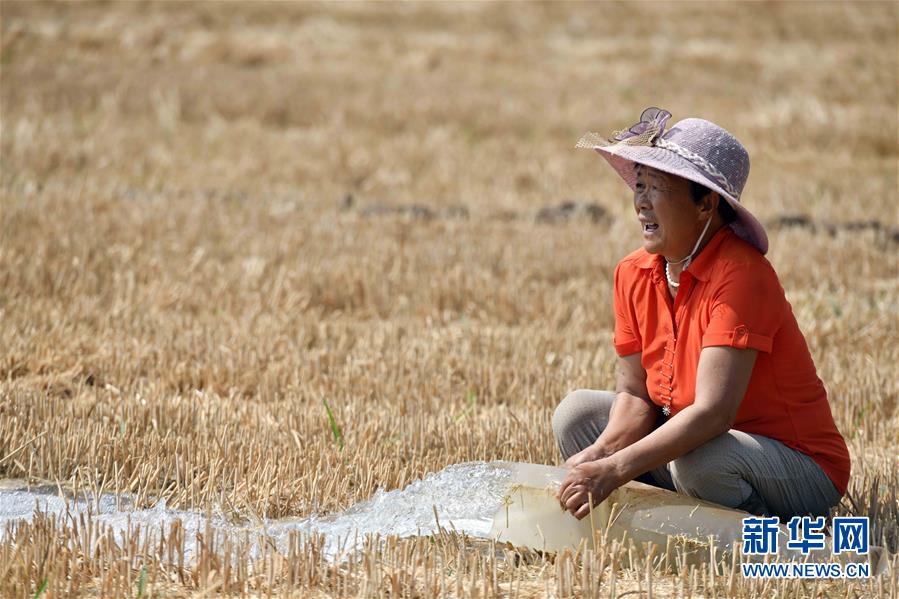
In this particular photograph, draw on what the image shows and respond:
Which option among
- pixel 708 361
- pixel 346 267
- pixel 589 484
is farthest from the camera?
pixel 346 267

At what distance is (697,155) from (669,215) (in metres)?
0.21

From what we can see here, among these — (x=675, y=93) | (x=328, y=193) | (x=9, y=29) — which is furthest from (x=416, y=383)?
(x=9, y=29)

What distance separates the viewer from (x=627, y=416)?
3.96 meters

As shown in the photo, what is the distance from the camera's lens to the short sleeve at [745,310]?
→ 11.8 feet

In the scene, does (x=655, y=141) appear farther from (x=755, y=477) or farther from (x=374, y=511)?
(x=374, y=511)

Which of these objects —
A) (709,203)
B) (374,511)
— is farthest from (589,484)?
(709,203)

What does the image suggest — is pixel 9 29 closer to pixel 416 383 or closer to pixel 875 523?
pixel 416 383

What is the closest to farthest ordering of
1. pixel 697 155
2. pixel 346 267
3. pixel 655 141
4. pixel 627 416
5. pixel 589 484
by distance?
pixel 589 484 < pixel 697 155 < pixel 655 141 < pixel 627 416 < pixel 346 267

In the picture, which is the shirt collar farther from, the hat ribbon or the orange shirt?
the hat ribbon

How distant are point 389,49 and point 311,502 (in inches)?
567

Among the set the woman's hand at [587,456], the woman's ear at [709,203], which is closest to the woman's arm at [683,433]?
the woman's hand at [587,456]

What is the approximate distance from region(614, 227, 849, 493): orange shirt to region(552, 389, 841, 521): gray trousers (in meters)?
0.07

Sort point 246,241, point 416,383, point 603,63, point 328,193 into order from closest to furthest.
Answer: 1. point 416,383
2. point 246,241
3. point 328,193
4. point 603,63

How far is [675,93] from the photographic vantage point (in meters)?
15.5
